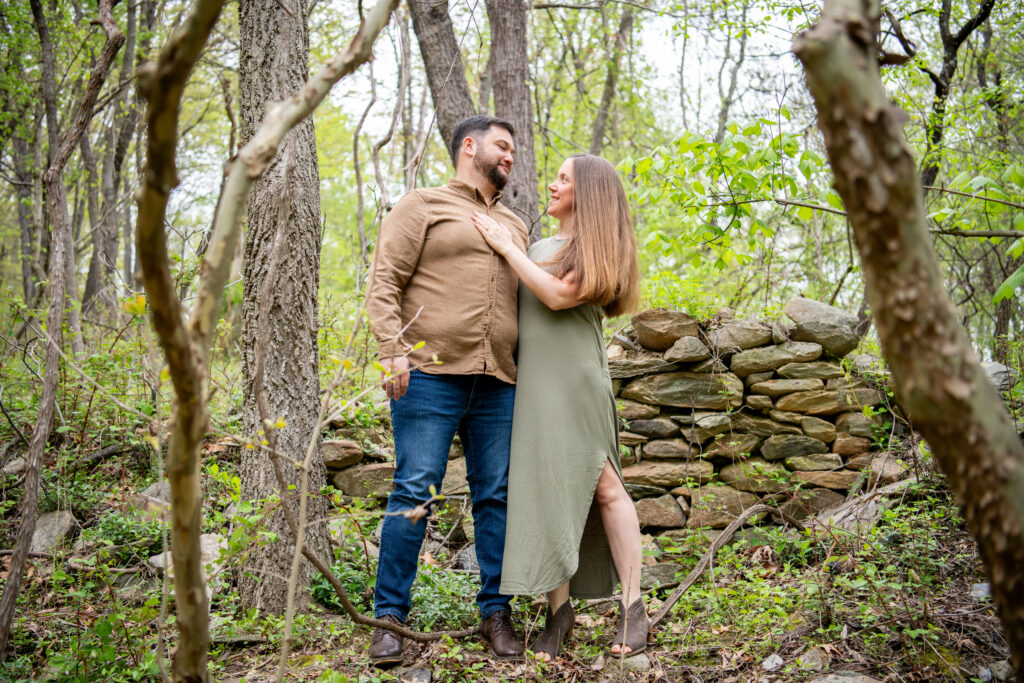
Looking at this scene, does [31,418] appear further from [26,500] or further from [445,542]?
[445,542]

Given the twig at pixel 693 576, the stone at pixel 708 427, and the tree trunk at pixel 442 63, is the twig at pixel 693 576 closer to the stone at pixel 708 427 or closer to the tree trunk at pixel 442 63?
the stone at pixel 708 427

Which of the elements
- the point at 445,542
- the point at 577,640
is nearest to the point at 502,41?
the point at 445,542

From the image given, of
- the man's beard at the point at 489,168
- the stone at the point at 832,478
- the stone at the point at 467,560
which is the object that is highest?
the man's beard at the point at 489,168

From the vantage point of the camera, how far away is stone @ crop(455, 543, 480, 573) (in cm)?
384

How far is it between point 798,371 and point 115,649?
4017 mm

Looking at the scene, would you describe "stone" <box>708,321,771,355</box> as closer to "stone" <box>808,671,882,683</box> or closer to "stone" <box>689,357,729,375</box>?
"stone" <box>689,357,729,375</box>

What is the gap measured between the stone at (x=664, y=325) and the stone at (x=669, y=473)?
812mm

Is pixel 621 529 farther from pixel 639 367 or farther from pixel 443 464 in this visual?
pixel 639 367

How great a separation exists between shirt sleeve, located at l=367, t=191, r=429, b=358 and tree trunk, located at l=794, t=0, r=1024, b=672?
193 cm

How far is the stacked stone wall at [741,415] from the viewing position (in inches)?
174

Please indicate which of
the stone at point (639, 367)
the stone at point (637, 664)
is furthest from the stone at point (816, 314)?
the stone at point (637, 664)

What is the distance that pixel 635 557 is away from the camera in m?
2.90

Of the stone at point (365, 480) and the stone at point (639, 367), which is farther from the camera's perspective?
the stone at point (639, 367)

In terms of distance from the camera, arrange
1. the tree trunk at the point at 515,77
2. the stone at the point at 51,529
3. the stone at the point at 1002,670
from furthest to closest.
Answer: the tree trunk at the point at 515,77
the stone at the point at 51,529
the stone at the point at 1002,670
